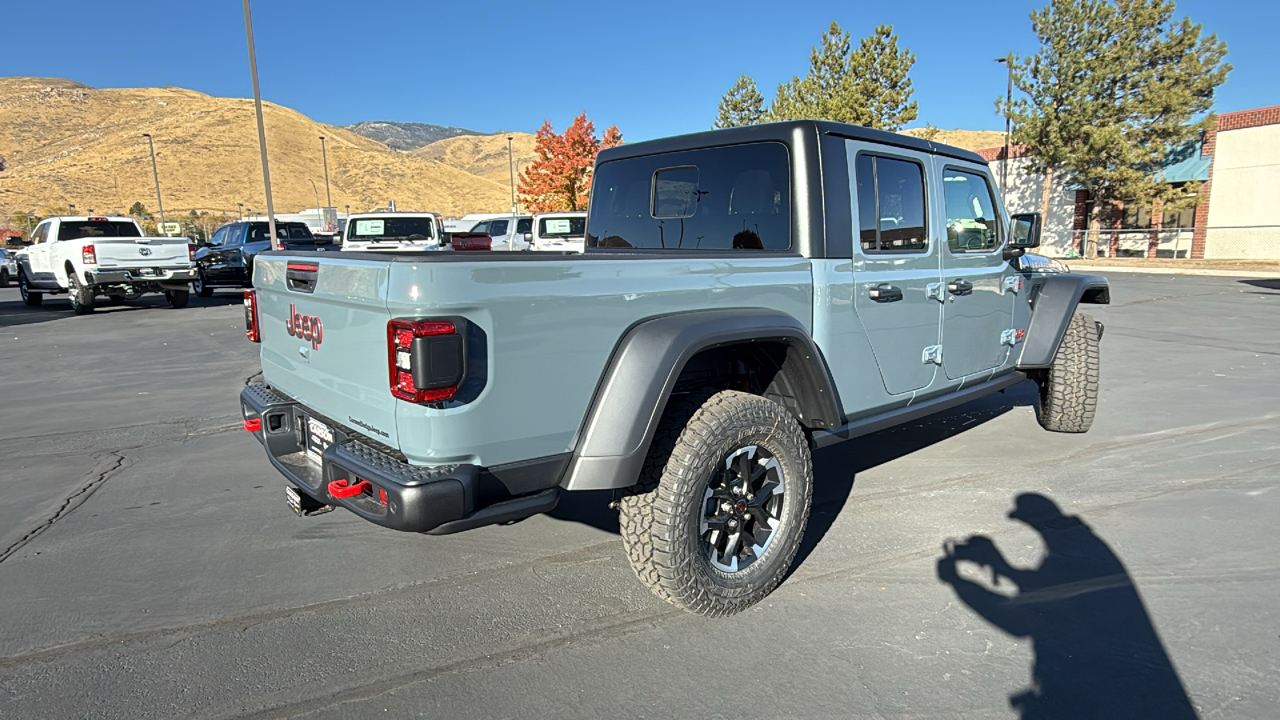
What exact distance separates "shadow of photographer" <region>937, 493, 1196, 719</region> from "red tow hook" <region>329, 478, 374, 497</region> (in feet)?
7.55

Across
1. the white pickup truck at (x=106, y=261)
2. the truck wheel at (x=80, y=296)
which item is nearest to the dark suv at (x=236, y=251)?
the white pickup truck at (x=106, y=261)

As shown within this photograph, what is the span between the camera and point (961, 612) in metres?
3.07

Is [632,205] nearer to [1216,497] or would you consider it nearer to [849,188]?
[849,188]

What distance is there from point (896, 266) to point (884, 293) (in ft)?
0.72

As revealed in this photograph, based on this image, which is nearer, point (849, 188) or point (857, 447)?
point (849, 188)

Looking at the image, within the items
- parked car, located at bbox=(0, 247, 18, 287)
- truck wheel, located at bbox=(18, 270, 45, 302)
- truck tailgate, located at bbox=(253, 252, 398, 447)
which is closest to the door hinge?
truck tailgate, located at bbox=(253, 252, 398, 447)

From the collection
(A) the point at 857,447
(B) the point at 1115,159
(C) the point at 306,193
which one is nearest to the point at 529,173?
(B) the point at 1115,159

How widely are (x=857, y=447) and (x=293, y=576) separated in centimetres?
379

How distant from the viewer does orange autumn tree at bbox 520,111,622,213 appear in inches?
1625

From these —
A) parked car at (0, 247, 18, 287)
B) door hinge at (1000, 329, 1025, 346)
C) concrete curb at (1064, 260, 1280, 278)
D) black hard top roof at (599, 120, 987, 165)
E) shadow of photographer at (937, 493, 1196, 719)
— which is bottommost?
shadow of photographer at (937, 493, 1196, 719)

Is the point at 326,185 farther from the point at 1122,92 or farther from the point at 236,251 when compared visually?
the point at 1122,92

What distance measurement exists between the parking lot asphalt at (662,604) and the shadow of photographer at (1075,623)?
0.01m

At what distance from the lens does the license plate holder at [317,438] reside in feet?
9.84

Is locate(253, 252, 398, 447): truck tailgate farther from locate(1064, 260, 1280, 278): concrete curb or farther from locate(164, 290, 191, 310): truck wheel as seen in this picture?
locate(1064, 260, 1280, 278): concrete curb
